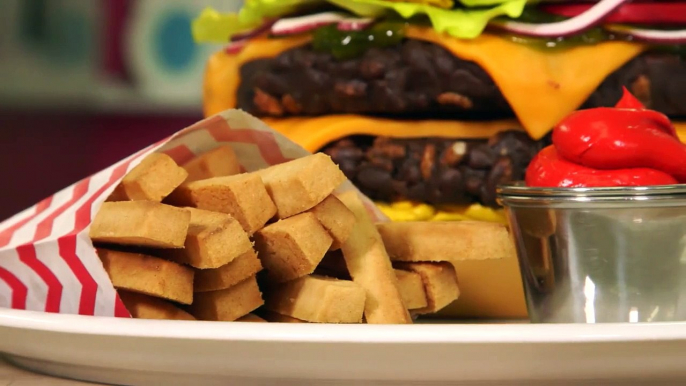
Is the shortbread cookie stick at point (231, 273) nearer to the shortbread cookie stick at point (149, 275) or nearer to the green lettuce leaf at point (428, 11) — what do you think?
the shortbread cookie stick at point (149, 275)

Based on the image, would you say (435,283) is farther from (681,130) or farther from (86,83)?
(86,83)

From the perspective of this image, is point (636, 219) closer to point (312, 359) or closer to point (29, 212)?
point (312, 359)

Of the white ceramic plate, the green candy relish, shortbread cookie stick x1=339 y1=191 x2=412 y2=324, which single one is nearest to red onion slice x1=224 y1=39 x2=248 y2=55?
the green candy relish

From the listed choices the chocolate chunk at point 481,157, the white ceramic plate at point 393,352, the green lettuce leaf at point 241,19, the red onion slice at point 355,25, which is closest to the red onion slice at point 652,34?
the chocolate chunk at point 481,157

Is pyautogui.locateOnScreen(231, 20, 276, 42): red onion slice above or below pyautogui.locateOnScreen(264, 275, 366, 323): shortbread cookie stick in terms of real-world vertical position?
above

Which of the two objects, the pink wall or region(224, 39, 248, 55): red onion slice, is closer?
region(224, 39, 248, 55): red onion slice


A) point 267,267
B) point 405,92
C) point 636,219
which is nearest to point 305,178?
point 267,267

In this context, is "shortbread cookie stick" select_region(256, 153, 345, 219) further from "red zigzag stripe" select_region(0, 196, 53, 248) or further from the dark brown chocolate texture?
the dark brown chocolate texture
